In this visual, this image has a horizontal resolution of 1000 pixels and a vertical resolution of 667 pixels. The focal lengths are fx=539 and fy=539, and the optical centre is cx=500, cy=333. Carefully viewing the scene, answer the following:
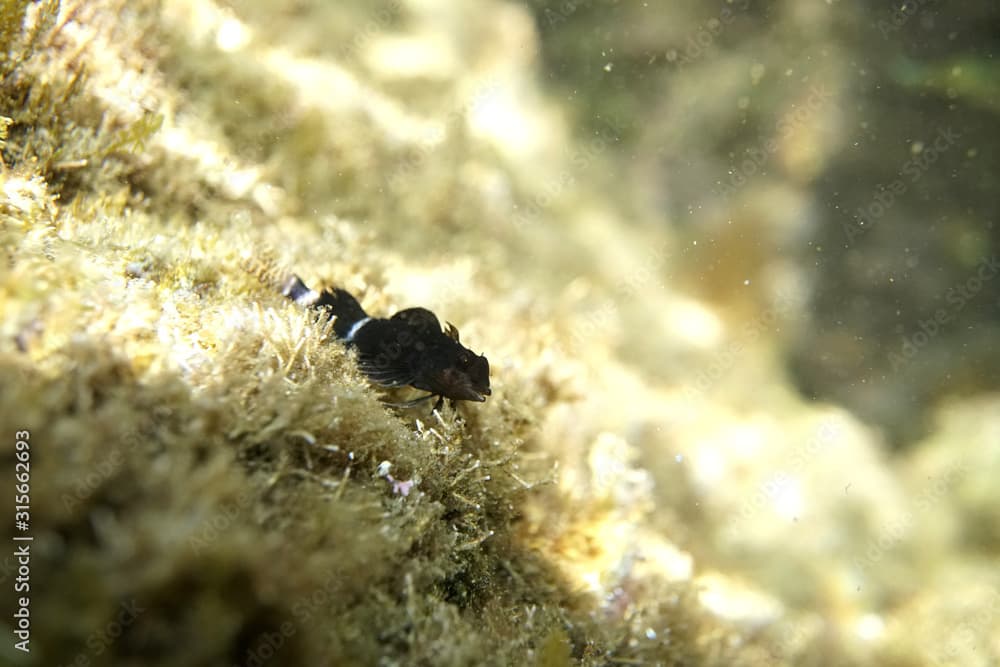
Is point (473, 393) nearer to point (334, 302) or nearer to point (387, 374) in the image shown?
point (387, 374)

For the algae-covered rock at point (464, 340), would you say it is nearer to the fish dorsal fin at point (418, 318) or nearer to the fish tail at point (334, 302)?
the fish tail at point (334, 302)

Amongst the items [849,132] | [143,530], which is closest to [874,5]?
[849,132]

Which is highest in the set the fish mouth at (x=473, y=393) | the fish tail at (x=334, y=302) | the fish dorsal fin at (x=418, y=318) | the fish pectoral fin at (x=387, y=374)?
the fish dorsal fin at (x=418, y=318)

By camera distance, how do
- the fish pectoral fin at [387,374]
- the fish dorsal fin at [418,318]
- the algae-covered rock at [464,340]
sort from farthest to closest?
1. the fish dorsal fin at [418,318]
2. the fish pectoral fin at [387,374]
3. the algae-covered rock at [464,340]

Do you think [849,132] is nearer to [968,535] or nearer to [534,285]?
[534,285]

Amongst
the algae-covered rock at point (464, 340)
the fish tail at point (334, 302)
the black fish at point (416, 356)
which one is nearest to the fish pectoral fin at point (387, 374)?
the black fish at point (416, 356)

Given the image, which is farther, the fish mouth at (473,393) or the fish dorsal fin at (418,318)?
the fish dorsal fin at (418,318)

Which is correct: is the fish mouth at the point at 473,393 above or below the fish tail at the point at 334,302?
below

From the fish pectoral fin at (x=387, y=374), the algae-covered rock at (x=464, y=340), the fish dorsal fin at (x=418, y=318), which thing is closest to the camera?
the algae-covered rock at (x=464, y=340)
